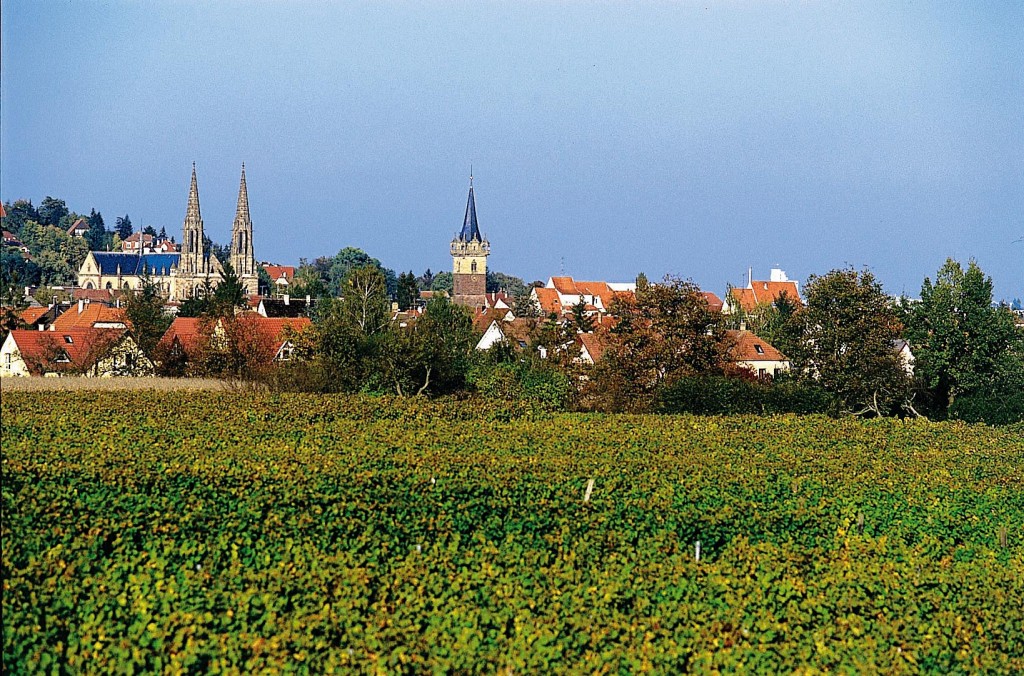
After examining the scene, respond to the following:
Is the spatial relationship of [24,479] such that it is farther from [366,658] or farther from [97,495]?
[366,658]

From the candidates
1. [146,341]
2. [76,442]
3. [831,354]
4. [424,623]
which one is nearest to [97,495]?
[76,442]

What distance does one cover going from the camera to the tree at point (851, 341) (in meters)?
47.5

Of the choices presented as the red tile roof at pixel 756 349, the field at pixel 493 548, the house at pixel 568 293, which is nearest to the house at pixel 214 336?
the field at pixel 493 548

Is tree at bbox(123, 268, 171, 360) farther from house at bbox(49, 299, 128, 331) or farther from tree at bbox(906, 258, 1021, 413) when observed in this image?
tree at bbox(906, 258, 1021, 413)

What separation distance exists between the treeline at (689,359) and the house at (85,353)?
6.78ft

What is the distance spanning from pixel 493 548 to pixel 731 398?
25.2 meters

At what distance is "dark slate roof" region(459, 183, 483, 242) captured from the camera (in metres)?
137

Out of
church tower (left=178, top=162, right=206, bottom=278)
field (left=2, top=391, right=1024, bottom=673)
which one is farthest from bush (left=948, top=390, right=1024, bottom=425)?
church tower (left=178, top=162, right=206, bottom=278)

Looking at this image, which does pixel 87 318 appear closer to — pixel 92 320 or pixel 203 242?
pixel 92 320

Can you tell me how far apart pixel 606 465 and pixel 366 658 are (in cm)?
979

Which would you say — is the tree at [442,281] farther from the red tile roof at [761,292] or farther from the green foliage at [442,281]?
the red tile roof at [761,292]

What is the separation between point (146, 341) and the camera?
4900 centimetres

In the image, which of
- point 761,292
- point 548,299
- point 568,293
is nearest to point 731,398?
point 761,292

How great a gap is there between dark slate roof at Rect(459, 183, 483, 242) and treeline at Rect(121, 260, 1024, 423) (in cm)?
7846
